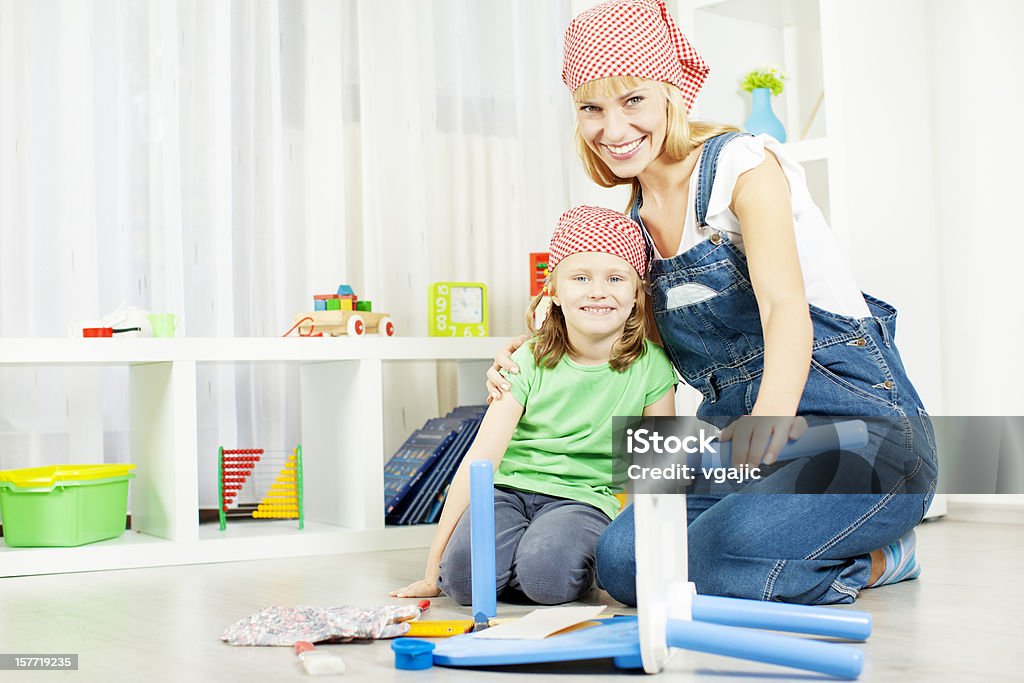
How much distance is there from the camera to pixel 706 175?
133 centimetres

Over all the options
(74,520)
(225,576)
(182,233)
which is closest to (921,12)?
(182,233)

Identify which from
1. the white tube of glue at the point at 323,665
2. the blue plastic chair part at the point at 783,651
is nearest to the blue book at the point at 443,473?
the white tube of glue at the point at 323,665

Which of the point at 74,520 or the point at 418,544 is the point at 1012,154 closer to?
the point at 418,544

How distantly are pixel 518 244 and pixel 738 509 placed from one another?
1.34m

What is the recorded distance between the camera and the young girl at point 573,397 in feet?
4.73

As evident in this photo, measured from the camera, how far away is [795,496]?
127 cm

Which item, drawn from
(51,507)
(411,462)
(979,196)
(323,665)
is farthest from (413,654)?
(979,196)

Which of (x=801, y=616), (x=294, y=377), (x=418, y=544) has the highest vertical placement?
(x=294, y=377)

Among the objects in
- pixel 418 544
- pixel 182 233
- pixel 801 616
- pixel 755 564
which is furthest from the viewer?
pixel 182 233

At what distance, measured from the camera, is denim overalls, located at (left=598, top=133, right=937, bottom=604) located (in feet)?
4.09

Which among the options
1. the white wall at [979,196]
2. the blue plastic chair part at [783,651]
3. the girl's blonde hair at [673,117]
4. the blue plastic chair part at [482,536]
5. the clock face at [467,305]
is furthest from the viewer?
the clock face at [467,305]

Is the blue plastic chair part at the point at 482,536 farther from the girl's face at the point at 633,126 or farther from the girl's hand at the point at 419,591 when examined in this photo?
the girl's face at the point at 633,126

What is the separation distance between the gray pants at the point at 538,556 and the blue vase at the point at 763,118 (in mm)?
1014

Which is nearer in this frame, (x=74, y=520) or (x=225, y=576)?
(x=225, y=576)
